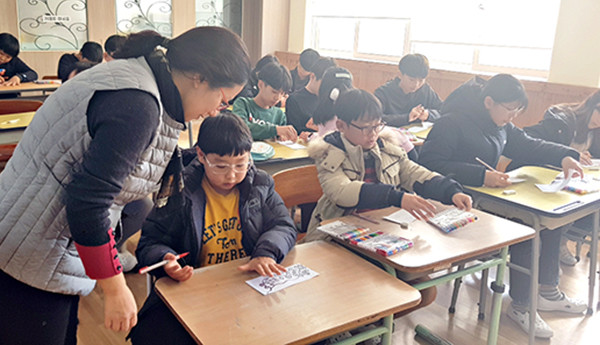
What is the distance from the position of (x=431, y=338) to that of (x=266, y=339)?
4.53 ft

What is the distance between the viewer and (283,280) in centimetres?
143

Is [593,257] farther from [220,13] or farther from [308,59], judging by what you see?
[220,13]

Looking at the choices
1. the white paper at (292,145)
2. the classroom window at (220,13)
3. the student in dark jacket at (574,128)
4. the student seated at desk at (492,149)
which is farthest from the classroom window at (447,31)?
the white paper at (292,145)

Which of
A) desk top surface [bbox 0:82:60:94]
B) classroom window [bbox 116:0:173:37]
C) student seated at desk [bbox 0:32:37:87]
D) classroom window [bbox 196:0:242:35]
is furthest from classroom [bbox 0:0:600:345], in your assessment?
classroom window [bbox 196:0:242:35]

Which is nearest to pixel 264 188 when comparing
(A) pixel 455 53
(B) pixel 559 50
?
(B) pixel 559 50

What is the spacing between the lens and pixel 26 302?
122 cm

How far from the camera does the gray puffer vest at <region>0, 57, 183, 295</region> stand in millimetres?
1051

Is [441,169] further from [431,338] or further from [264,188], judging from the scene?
[264,188]

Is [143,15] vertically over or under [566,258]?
over

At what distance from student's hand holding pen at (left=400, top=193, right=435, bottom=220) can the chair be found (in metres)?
0.49

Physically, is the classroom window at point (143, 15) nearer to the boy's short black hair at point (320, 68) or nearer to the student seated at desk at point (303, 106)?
the boy's short black hair at point (320, 68)

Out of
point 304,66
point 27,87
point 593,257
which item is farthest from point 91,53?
point 593,257

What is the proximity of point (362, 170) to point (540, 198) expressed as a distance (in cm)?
84

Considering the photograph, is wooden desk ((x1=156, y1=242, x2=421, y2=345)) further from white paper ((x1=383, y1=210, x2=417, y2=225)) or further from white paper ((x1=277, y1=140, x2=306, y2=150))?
white paper ((x1=277, y1=140, x2=306, y2=150))
